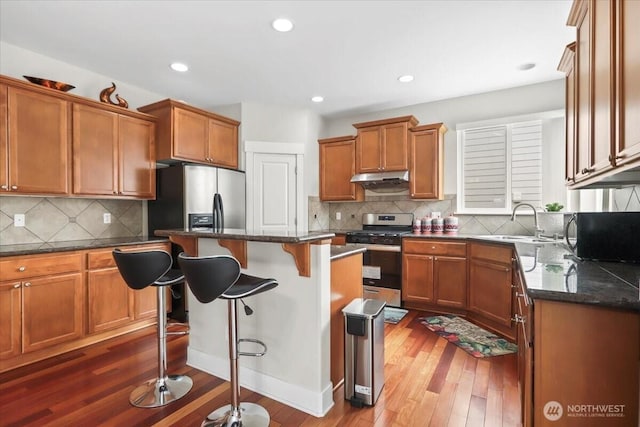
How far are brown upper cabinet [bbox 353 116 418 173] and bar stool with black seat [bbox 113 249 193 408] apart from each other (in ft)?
9.80

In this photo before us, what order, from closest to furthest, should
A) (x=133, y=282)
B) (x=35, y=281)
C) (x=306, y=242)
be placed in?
(x=306, y=242) → (x=133, y=282) → (x=35, y=281)

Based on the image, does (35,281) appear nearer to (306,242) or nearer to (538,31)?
(306,242)

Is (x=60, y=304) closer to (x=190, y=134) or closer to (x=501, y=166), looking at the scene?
(x=190, y=134)

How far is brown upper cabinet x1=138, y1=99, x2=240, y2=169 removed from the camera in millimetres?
3555

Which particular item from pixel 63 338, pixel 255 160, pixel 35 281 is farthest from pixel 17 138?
pixel 255 160

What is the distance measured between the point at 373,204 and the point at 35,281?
3.90 metres

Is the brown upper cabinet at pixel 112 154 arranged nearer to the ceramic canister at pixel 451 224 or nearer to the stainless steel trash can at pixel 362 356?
the stainless steel trash can at pixel 362 356

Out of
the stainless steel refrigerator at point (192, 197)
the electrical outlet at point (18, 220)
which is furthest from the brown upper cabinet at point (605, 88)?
the electrical outlet at point (18, 220)

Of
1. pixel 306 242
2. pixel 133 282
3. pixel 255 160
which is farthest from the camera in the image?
pixel 255 160

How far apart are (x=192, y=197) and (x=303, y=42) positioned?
1961mm

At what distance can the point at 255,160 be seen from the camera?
14.6 ft

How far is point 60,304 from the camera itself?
2.64m

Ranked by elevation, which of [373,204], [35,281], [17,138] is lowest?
[35,281]

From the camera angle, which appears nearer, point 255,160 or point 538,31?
point 538,31
